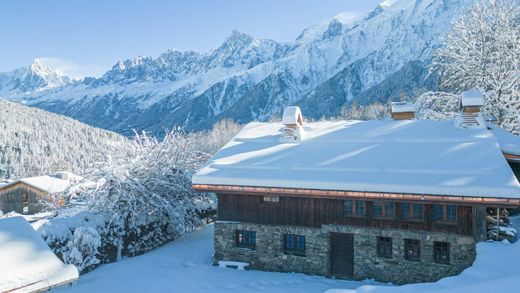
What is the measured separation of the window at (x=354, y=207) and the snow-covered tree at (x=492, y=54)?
1047 cm

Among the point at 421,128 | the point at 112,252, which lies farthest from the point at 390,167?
the point at 112,252

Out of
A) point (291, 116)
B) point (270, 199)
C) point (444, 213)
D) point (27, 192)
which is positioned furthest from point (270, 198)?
point (27, 192)

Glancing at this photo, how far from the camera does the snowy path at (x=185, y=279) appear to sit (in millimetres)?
13570

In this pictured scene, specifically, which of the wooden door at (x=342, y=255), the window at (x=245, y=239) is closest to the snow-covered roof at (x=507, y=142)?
the wooden door at (x=342, y=255)

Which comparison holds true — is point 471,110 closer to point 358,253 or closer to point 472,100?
point 472,100

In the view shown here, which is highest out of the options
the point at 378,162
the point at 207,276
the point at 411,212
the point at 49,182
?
the point at 378,162

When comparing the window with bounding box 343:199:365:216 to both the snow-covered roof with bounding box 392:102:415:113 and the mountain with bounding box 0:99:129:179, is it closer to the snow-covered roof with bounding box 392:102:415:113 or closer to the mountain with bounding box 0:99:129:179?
the snow-covered roof with bounding box 392:102:415:113

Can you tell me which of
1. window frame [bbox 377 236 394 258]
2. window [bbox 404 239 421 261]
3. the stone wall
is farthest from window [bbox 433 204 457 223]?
window frame [bbox 377 236 394 258]

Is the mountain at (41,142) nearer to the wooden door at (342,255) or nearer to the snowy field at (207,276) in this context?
the snowy field at (207,276)

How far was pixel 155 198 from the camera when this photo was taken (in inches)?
794

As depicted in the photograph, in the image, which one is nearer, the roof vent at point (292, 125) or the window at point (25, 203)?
the roof vent at point (292, 125)

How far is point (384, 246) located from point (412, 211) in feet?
5.45

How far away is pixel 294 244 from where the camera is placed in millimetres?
15523

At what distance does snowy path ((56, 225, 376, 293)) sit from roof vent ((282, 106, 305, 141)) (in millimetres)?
6069
